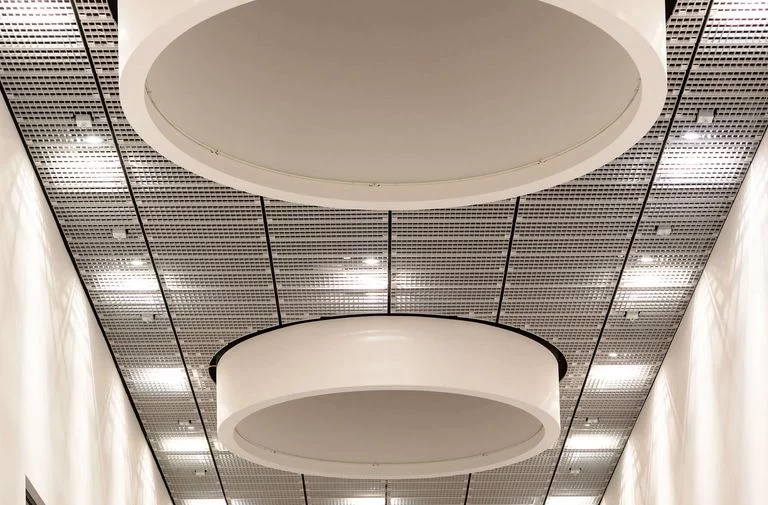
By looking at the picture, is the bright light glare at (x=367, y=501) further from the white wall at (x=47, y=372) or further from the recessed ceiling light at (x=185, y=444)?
the white wall at (x=47, y=372)

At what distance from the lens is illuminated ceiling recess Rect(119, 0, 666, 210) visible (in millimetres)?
18766

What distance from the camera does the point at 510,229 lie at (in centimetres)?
2522

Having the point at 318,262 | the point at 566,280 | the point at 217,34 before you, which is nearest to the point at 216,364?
the point at 318,262

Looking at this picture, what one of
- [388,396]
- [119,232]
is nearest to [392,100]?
[119,232]

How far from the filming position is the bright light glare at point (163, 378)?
1222 inches

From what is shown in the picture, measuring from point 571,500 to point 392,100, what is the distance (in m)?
22.6

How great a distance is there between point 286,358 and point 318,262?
9.64ft

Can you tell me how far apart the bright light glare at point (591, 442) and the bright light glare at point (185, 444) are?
985 centimetres

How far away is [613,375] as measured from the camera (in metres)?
31.9

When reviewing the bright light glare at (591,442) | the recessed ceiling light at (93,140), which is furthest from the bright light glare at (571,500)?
the recessed ceiling light at (93,140)

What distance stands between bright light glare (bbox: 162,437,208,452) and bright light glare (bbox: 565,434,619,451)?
32.3 feet

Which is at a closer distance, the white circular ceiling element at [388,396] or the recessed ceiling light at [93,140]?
the recessed ceiling light at [93,140]

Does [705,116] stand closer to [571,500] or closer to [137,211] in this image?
[137,211]

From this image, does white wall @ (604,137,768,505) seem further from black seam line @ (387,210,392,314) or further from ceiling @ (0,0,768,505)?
black seam line @ (387,210,392,314)
